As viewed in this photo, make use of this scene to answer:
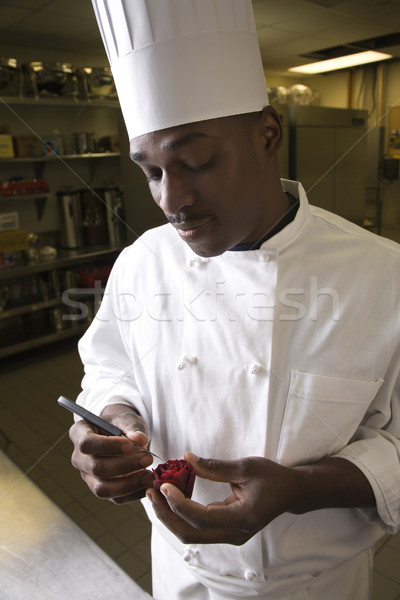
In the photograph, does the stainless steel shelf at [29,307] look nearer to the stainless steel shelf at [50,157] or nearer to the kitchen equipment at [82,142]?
the stainless steel shelf at [50,157]

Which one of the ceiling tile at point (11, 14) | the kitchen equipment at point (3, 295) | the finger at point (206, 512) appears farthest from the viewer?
the kitchen equipment at point (3, 295)

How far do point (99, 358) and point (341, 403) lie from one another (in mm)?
550

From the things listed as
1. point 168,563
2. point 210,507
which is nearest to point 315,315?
point 210,507

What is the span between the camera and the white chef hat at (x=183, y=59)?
752mm

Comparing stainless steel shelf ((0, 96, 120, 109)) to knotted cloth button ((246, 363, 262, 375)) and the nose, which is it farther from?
knotted cloth button ((246, 363, 262, 375))

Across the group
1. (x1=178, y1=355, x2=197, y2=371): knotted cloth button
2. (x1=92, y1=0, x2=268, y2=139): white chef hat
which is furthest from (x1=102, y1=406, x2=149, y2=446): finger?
(x1=92, y1=0, x2=268, y2=139): white chef hat

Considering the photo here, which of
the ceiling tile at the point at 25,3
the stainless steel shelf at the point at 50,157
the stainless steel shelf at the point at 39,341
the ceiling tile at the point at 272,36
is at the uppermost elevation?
the ceiling tile at the point at 272,36

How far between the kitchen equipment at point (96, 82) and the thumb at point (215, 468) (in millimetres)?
4051

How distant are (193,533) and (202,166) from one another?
543mm

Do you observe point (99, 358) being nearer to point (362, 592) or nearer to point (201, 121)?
point (201, 121)

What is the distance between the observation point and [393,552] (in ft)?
6.46

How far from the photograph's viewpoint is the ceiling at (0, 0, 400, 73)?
328 cm

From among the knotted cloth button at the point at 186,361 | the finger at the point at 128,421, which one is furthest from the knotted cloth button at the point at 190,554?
the knotted cloth button at the point at 186,361

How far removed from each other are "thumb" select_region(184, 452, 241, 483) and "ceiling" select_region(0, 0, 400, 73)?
3.35 meters
